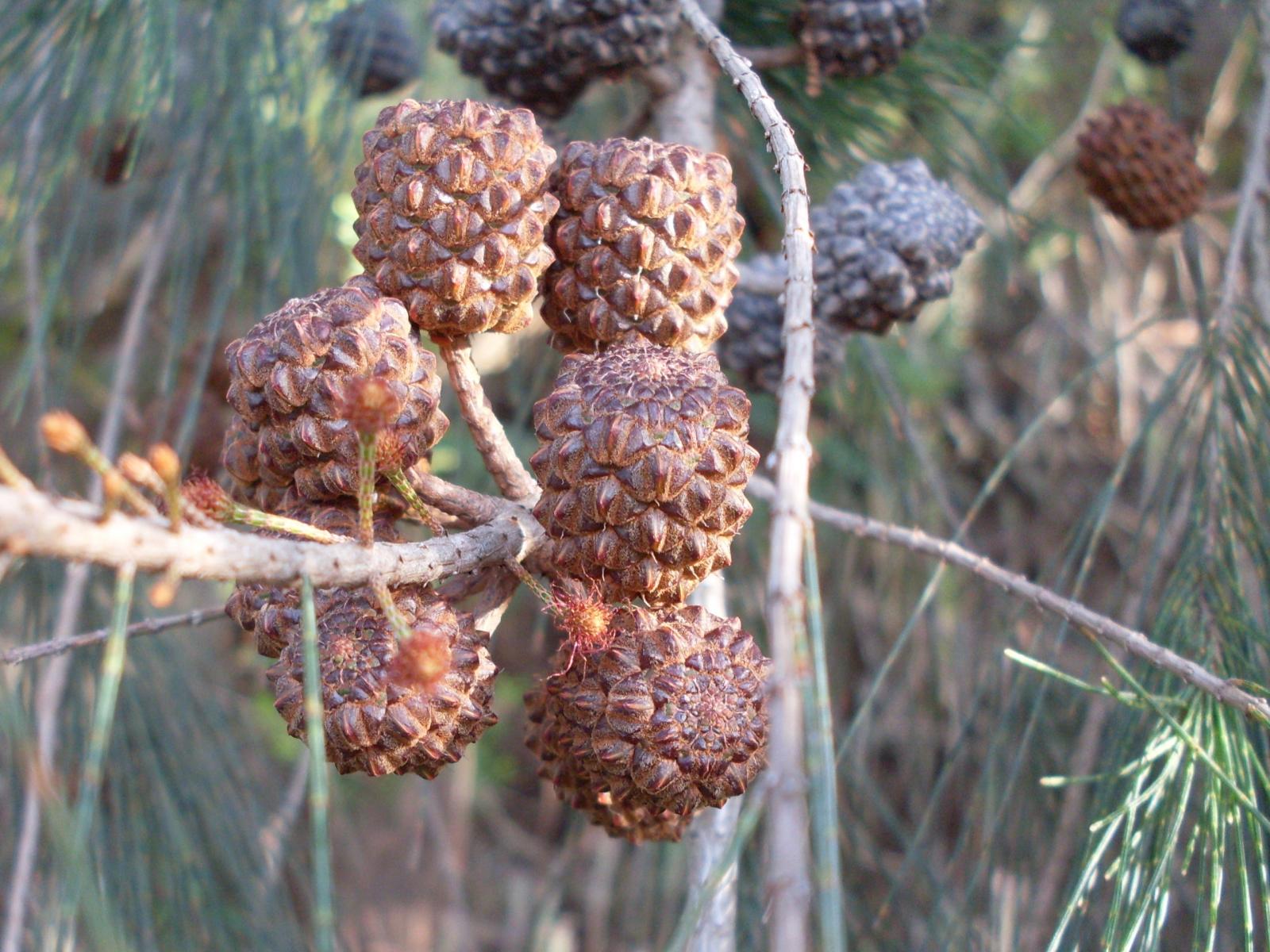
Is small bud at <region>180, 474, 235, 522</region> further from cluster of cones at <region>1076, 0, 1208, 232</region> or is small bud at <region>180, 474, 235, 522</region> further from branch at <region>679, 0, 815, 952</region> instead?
cluster of cones at <region>1076, 0, 1208, 232</region>

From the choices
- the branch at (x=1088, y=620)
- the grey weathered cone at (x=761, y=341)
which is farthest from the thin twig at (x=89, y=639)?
the grey weathered cone at (x=761, y=341)

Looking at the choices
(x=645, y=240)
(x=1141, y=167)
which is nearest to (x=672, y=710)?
(x=645, y=240)

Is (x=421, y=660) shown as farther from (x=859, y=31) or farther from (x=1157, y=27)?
(x=1157, y=27)

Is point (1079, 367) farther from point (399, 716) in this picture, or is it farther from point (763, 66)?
point (399, 716)

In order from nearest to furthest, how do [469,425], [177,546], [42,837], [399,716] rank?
[177,546] < [399,716] < [469,425] < [42,837]

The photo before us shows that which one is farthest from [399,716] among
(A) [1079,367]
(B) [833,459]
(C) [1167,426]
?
(A) [1079,367]

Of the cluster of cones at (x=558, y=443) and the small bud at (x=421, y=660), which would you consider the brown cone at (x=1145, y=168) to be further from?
the small bud at (x=421, y=660)

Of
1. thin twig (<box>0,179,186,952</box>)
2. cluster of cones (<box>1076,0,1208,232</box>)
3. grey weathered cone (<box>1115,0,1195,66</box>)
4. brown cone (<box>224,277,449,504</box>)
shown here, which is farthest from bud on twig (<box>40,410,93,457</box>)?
grey weathered cone (<box>1115,0,1195,66</box>)
